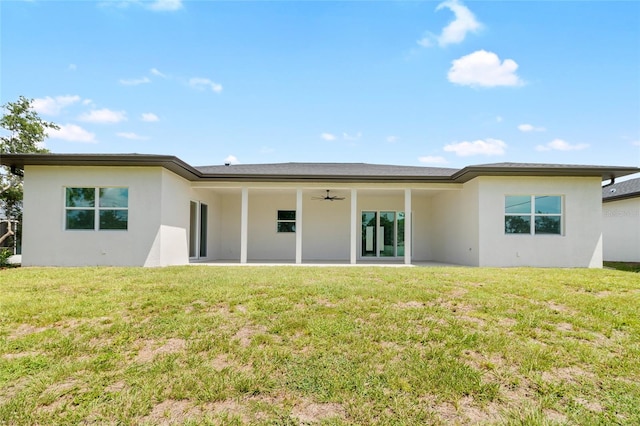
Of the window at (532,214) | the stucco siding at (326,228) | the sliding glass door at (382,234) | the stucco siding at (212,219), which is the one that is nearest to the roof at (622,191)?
the window at (532,214)

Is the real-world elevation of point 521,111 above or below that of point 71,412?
above

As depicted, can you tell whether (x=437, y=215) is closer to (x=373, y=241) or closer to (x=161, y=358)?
(x=373, y=241)

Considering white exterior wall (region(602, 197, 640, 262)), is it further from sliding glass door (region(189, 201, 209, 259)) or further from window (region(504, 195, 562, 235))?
sliding glass door (region(189, 201, 209, 259))

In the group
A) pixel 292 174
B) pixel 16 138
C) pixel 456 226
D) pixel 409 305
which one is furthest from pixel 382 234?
pixel 16 138

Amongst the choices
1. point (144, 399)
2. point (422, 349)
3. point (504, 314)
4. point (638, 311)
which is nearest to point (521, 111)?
point (638, 311)

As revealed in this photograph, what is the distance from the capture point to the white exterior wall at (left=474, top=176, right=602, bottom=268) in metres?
11.0

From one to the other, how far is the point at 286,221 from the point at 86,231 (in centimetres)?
765

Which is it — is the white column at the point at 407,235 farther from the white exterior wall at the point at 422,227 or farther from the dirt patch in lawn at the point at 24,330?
the dirt patch in lawn at the point at 24,330

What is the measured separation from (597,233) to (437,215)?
562 cm

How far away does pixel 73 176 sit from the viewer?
10.3 metres

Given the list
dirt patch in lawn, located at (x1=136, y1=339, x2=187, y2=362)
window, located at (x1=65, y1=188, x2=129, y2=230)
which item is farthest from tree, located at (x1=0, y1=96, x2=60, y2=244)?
dirt patch in lawn, located at (x1=136, y1=339, x2=187, y2=362)

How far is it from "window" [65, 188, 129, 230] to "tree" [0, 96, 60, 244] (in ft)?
29.8

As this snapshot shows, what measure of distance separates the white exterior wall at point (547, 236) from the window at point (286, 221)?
309 inches

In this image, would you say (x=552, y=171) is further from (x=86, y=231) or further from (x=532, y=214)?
(x=86, y=231)
